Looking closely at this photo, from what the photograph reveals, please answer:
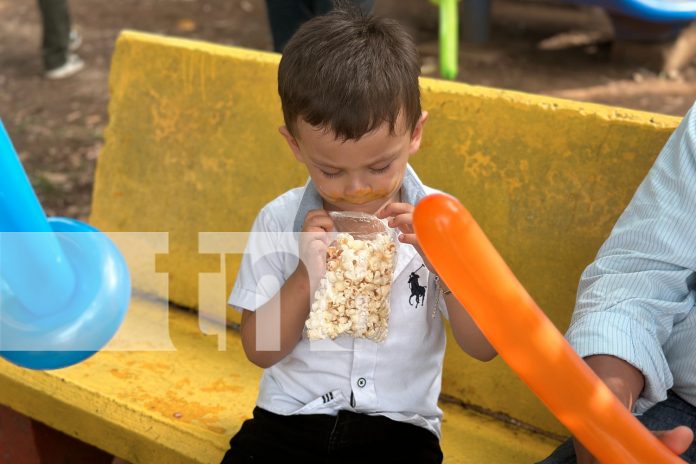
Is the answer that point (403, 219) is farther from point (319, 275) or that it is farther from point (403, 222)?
point (319, 275)

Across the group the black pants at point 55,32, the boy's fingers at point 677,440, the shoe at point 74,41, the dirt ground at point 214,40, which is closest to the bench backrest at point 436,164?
the boy's fingers at point 677,440

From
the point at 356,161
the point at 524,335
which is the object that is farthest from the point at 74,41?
the point at 524,335

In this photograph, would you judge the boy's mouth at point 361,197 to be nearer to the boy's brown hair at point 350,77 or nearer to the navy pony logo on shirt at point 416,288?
the boy's brown hair at point 350,77

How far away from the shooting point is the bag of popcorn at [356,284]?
1.73 metres

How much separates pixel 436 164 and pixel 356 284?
633mm

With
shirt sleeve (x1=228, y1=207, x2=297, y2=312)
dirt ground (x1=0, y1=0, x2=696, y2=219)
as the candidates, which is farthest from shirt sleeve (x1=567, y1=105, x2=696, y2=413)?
dirt ground (x1=0, y1=0, x2=696, y2=219)

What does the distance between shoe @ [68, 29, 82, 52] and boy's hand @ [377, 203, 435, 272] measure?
513cm

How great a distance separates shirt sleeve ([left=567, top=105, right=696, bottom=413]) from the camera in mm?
1678

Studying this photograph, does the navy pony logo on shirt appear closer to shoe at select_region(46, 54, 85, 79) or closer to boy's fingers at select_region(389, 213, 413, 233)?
boy's fingers at select_region(389, 213, 413, 233)

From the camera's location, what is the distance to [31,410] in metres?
2.40

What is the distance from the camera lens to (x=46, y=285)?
6.02 ft

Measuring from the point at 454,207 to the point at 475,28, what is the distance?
17.7 ft

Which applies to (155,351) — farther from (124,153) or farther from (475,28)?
(475,28)

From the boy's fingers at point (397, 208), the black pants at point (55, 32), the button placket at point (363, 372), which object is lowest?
the black pants at point (55, 32)
